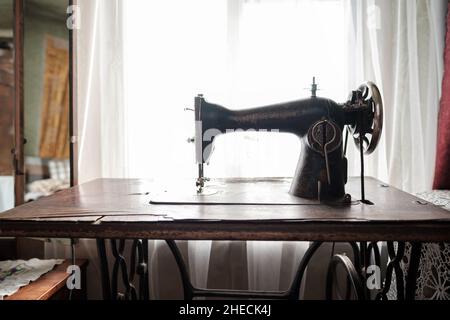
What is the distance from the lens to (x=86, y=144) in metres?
1.90

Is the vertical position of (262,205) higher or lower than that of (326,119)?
lower

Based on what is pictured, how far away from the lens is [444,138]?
173cm

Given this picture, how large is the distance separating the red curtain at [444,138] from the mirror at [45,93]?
5.97 ft

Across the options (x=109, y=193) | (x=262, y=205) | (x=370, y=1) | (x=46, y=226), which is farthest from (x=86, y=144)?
Answer: (x=370, y=1)

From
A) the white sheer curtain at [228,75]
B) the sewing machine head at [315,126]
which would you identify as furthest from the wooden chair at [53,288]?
the sewing machine head at [315,126]

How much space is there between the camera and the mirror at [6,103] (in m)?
1.83

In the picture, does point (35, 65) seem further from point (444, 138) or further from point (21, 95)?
point (444, 138)

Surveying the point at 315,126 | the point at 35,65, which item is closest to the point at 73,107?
the point at 35,65

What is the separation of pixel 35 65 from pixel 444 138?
2006 mm

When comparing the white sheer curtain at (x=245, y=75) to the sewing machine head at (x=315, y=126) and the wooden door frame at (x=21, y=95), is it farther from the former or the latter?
the sewing machine head at (x=315, y=126)

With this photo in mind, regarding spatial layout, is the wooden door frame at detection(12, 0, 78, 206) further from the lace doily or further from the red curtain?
the red curtain
